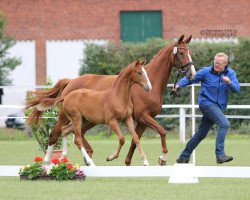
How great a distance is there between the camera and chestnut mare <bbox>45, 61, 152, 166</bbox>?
48.3 feet

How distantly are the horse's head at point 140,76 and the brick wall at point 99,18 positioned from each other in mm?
18704

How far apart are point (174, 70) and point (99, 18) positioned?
25.6ft

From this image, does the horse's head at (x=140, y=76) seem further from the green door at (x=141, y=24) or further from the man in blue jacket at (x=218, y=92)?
the green door at (x=141, y=24)

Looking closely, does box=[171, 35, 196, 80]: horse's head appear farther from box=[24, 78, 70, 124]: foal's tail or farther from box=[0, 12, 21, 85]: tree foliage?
box=[0, 12, 21, 85]: tree foliage

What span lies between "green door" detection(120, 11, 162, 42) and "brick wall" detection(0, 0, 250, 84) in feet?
0.62

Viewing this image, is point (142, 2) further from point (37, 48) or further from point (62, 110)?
point (62, 110)

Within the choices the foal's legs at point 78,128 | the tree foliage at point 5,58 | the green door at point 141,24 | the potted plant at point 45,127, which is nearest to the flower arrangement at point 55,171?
the foal's legs at point 78,128

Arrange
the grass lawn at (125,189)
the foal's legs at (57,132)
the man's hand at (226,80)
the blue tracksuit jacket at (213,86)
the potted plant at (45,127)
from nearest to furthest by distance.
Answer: the grass lawn at (125,189) → the man's hand at (226,80) → the blue tracksuit jacket at (213,86) → the foal's legs at (57,132) → the potted plant at (45,127)

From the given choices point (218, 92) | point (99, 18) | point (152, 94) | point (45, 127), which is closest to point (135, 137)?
point (152, 94)

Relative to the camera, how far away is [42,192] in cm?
1199

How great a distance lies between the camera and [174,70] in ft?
88.4

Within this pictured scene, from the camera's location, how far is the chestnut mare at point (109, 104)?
1473 cm

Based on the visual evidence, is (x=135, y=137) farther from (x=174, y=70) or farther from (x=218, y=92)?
(x=174, y=70)

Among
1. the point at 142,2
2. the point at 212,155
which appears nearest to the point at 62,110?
the point at 212,155
